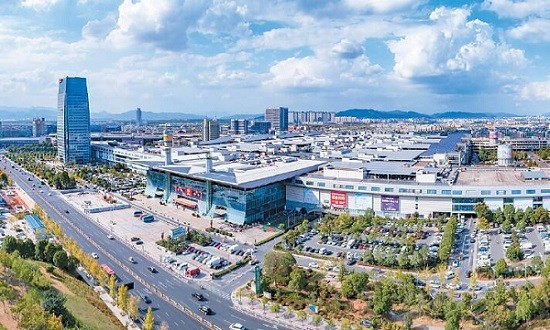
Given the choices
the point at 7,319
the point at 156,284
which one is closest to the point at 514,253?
the point at 156,284

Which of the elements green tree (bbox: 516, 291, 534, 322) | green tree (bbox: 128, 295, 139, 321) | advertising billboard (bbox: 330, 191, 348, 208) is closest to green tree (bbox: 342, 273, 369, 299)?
green tree (bbox: 516, 291, 534, 322)

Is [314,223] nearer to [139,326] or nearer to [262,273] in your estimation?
[262,273]

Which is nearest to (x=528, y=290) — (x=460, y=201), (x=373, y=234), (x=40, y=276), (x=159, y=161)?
(x=373, y=234)

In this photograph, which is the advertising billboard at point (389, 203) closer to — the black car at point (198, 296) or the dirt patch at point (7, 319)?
the black car at point (198, 296)

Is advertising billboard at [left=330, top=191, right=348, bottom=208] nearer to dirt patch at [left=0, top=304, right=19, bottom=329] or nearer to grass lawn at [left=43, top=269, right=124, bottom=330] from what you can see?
grass lawn at [left=43, top=269, right=124, bottom=330]

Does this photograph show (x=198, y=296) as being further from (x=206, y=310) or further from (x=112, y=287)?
(x=112, y=287)

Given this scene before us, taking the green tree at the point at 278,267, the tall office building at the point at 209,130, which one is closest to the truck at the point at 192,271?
the green tree at the point at 278,267
